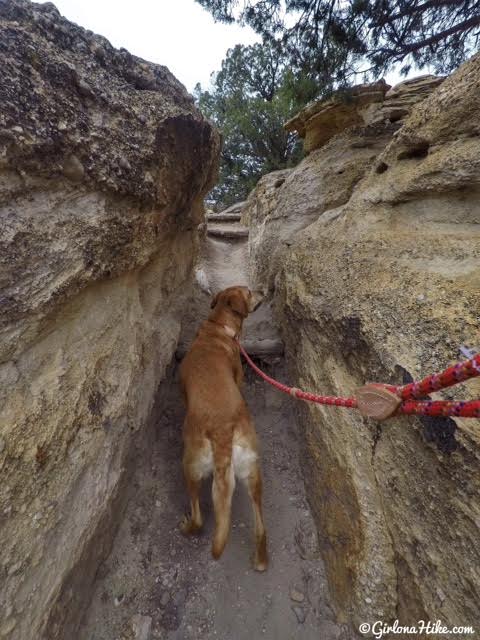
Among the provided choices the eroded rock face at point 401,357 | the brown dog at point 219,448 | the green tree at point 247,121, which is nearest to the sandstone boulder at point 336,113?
the eroded rock face at point 401,357

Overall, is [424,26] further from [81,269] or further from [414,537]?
[414,537]

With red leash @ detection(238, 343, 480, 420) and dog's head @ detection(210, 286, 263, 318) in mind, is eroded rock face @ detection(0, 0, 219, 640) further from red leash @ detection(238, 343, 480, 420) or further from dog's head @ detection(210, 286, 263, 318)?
red leash @ detection(238, 343, 480, 420)

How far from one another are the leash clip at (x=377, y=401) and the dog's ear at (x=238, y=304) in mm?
2249

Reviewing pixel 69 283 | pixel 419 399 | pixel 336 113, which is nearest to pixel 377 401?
pixel 419 399

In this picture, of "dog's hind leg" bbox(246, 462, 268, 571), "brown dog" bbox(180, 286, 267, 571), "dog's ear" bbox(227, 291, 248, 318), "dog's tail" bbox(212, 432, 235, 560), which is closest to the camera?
"dog's tail" bbox(212, 432, 235, 560)

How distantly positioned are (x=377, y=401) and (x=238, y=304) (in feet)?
7.72

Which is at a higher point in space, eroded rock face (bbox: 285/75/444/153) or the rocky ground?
eroded rock face (bbox: 285/75/444/153)

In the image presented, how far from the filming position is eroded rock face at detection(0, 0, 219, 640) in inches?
54.5

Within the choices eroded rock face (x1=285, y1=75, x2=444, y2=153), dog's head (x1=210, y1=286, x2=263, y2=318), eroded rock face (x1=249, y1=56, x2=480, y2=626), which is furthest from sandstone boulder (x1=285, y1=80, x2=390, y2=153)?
dog's head (x1=210, y1=286, x2=263, y2=318)

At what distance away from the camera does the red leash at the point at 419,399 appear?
3.42 ft

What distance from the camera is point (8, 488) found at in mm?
1310

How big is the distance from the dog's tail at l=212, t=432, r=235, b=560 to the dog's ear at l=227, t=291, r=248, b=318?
1.68 meters

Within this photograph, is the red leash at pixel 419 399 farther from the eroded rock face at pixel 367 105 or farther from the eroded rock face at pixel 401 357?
the eroded rock face at pixel 367 105

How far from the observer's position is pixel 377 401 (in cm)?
134
